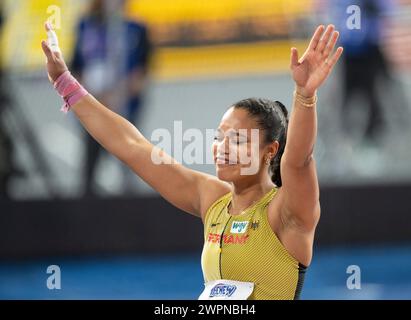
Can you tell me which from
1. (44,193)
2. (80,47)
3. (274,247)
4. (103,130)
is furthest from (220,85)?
(274,247)

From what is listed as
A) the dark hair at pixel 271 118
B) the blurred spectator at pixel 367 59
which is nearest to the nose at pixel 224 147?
the dark hair at pixel 271 118

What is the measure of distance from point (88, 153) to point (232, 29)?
4.83ft

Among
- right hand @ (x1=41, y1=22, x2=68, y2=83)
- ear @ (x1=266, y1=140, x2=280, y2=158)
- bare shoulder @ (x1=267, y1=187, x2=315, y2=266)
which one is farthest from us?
right hand @ (x1=41, y1=22, x2=68, y2=83)

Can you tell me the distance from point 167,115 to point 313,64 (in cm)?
436

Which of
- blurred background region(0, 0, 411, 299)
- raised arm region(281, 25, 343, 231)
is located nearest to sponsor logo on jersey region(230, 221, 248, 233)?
raised arm region(281, 25, 343, 231)

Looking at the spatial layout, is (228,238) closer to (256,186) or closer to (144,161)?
(256,186)

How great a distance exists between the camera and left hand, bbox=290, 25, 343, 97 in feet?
8.21

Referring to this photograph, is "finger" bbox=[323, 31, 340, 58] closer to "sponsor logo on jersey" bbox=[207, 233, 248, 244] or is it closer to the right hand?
"sponsor logo on jersey" bbox=[207, 233, 248, 244]

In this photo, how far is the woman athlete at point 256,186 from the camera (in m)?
2.53

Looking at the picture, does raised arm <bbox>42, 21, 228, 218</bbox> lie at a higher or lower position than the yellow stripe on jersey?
higher

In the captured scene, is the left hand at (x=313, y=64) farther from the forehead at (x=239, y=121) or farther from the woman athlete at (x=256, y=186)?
the forehead at (x=239, y=121)

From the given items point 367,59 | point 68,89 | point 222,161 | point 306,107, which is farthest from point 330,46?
point 367,59

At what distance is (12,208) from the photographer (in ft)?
22.8

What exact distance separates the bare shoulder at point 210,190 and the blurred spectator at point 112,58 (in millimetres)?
3730
